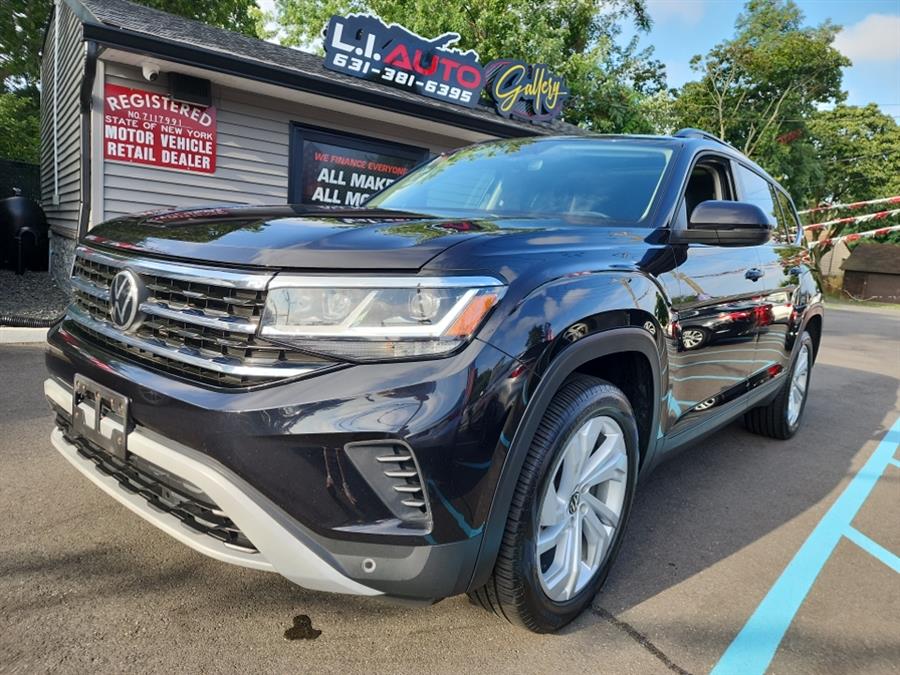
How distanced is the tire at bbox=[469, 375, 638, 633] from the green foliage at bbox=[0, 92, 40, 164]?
21748 mm

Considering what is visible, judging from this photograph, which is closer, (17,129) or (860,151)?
(17,129)

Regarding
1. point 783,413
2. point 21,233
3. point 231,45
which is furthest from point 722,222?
point 21,233

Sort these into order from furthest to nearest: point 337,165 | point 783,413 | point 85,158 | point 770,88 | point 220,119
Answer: point 770,88
point 337,165
point 220,119
point 85,158
point 783,413

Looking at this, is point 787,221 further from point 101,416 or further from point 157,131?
point 157,131

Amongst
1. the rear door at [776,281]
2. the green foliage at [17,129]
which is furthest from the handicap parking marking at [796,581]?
the green foliage at [17,129]

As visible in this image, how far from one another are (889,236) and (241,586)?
47.4 metres

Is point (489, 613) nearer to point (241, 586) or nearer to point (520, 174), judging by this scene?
point (241, 586)

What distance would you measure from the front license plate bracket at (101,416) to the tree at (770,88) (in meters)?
32.4

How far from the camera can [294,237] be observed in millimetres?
1806

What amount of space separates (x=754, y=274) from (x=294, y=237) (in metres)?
2.53

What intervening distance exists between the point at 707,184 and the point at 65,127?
986 cm

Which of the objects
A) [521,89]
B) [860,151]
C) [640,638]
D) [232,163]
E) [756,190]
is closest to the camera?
[640,638]

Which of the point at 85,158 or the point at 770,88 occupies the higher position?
the point at 770,88

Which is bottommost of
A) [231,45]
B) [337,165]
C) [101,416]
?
[101,416]
